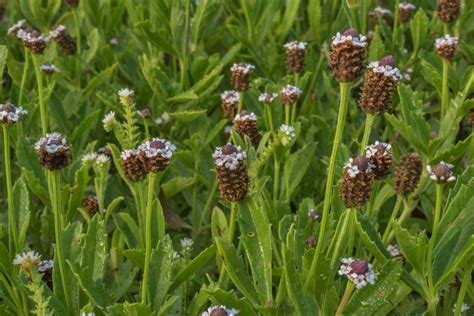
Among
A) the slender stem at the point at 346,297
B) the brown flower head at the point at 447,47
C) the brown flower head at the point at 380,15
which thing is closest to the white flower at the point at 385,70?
the slender stem at the point at 346,297

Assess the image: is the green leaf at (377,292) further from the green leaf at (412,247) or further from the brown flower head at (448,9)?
the brown flower head at (448,9)

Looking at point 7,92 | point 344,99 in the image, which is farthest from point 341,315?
point 7,92

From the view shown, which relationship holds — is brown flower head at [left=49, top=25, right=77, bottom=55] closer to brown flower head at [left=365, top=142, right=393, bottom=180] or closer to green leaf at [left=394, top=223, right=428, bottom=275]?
brown flower head at [left=365, top=142, right=393, bottom=180]

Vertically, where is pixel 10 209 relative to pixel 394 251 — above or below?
above

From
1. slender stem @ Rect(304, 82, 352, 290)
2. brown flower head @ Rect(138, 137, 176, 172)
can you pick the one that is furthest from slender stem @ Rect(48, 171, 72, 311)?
slender stem @ Rect(304, 82, 352, 290)

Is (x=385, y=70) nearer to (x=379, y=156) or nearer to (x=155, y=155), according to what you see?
(x=379, y=156)

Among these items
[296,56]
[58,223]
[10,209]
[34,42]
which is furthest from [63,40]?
[58,223]
